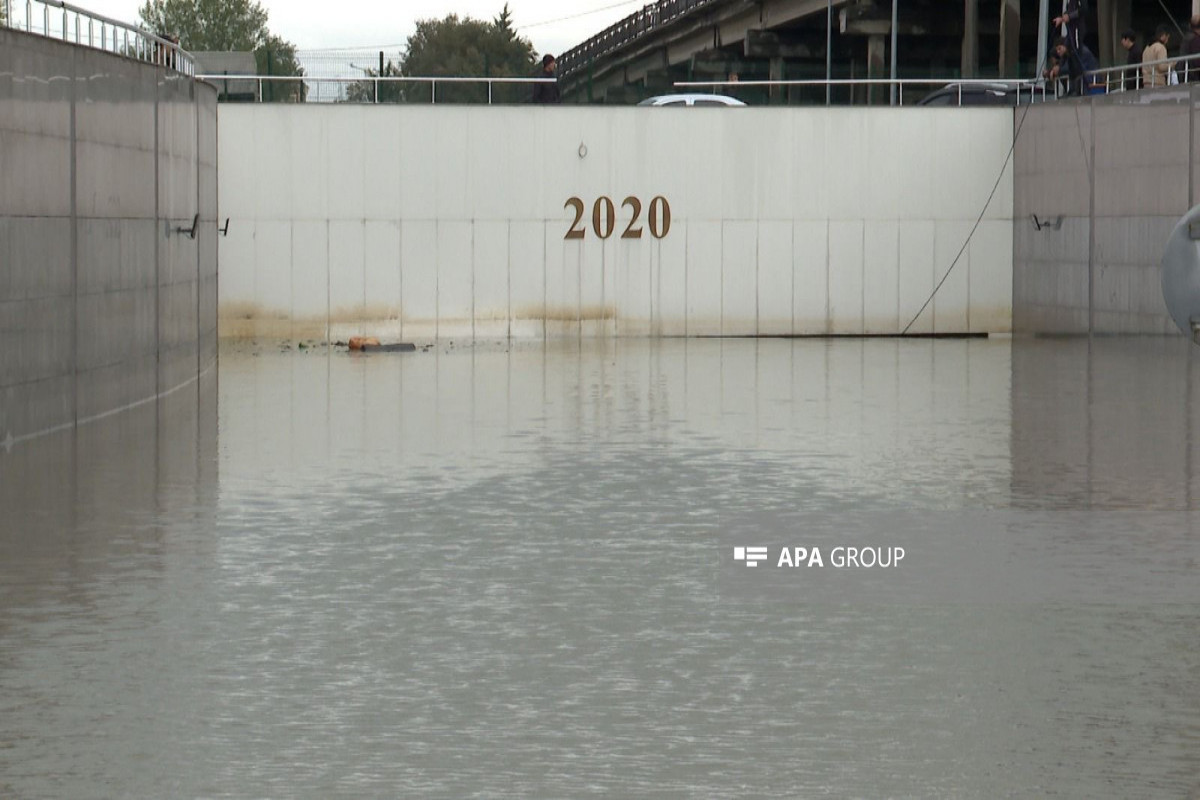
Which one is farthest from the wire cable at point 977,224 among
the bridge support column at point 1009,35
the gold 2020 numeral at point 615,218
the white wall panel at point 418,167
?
the bridge support column at point 1009,35

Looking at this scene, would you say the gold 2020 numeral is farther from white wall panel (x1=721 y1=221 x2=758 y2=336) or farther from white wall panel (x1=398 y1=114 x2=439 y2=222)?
white wall panel (x1=398 y1=114 x2=439 y2=222)

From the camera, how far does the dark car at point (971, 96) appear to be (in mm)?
38562

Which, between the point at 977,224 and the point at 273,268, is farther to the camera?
the point at 977,224

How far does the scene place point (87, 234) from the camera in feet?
64.2

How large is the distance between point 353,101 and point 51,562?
2365 centimetres

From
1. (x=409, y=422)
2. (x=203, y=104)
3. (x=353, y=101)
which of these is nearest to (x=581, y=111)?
(x=353, y=101)

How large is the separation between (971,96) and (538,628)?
30.5 metres

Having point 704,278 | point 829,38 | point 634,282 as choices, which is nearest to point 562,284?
point 634,282

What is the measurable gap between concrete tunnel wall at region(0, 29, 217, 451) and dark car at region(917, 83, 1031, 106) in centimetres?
1763

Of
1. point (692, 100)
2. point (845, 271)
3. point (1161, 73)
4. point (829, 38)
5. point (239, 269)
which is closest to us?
point (1161, 73)

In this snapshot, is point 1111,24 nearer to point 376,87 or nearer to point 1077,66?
point 1077,66

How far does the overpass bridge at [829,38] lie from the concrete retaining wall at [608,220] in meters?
17.6

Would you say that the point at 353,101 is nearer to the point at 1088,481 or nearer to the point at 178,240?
the point at 178,240

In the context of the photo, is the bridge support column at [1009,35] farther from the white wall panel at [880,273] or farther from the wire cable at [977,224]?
the white wall panel at [880,273]
